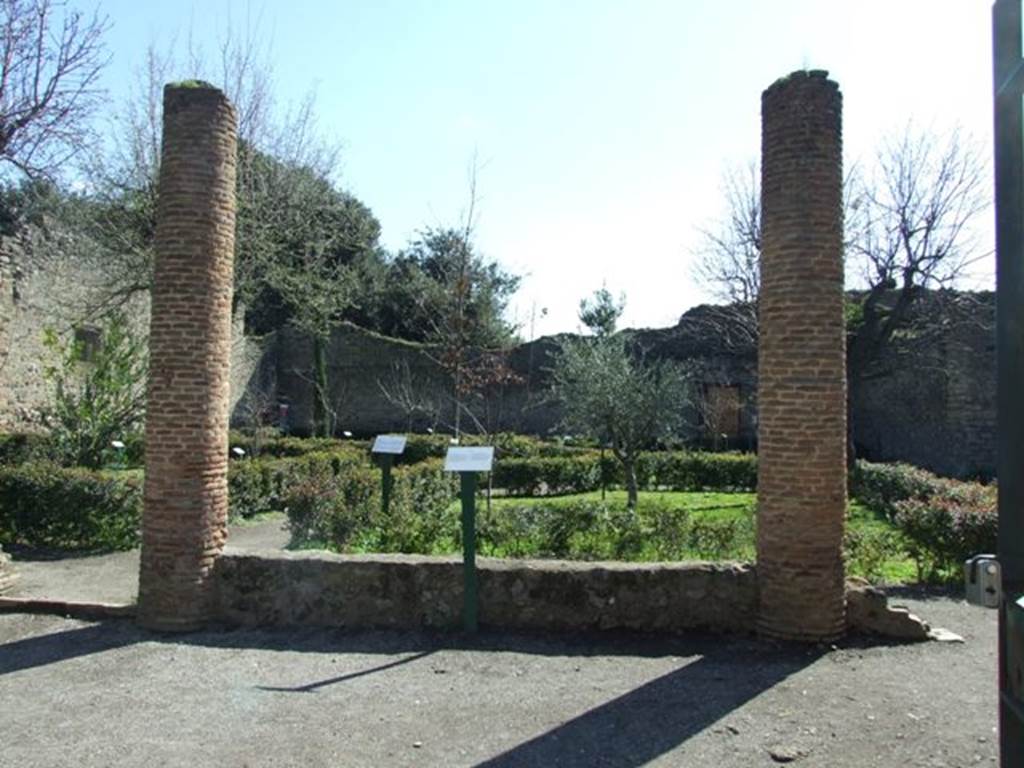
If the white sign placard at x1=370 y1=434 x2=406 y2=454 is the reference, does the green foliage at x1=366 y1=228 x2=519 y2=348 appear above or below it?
above

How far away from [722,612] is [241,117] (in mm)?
14061

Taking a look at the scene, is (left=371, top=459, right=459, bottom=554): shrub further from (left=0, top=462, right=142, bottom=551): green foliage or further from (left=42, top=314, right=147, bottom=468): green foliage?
(left=42, top=314, right=147, bottom=468): green foliage

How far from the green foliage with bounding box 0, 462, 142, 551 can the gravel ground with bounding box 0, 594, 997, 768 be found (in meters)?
3.62

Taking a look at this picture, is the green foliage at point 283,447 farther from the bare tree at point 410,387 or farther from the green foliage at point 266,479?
the bare tree at point 410,387

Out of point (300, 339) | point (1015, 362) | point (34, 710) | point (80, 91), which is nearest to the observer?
point (1015, 362)

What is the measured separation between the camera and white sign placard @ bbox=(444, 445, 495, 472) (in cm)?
622

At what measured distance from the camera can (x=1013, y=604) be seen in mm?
1883

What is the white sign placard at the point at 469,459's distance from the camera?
245 inches

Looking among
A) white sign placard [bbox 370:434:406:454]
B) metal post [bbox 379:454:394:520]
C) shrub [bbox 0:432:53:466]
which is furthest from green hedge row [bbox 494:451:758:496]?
shrub [bbox 0:432:53:466]

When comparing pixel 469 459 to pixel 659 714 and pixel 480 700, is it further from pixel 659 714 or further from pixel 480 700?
pixel 659 714

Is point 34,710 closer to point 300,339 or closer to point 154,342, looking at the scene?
point 154,342

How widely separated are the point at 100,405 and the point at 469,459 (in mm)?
10686

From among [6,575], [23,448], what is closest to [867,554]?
[6,575]

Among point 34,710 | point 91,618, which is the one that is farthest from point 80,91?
point 34,710
